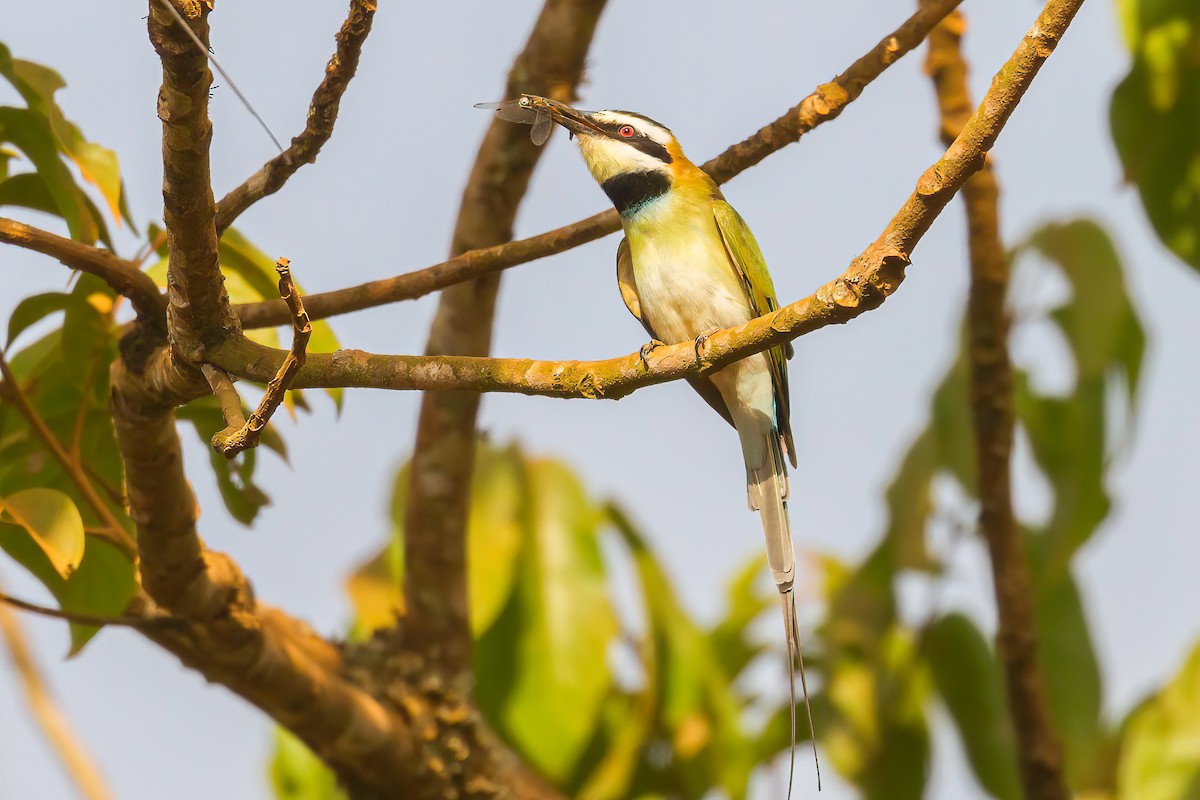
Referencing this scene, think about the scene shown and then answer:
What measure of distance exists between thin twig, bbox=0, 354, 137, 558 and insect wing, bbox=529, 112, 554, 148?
1.18 meters

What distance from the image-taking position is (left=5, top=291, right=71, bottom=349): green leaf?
225 cm

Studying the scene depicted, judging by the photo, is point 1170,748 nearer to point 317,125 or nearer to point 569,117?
point 569,117

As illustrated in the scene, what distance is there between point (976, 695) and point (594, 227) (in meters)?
2.08

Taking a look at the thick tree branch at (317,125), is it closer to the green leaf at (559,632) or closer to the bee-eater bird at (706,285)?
the bee-eater bird at (706,285)

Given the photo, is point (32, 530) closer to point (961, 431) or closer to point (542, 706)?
point (542, 706)

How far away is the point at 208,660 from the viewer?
8.42 ft

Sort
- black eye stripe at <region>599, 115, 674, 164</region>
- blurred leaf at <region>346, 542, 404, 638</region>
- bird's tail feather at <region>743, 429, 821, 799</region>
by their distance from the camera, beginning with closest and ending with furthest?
bird's tail feather at <region>743, 429, 821, 799</region> < black eye stripe at <region>599, 115, 674, 164</region> < blurred leaf at <region>346, 542, 404, 638</region>

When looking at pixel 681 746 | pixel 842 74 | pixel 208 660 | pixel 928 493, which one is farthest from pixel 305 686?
pixel 928 493

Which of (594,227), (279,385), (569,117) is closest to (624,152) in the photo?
(569,117)

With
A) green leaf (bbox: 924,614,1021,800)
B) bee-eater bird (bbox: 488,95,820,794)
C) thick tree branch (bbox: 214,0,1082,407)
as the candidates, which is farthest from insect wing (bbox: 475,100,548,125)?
green leaf (bbox: 924,614,1021,800)

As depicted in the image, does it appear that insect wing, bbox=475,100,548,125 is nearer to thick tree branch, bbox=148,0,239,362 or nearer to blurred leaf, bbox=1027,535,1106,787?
thick tree branch, bbox=148,0,239,362

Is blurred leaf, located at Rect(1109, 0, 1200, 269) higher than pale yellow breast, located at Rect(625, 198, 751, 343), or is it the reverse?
blurred leaf, located at Rect(1109, 0, 1200, 269)

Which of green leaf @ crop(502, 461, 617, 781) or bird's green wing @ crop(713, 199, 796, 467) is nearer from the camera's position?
bird's green wing @ crop(713, 199, 796, 467)

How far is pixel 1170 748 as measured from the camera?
9.55 ft
